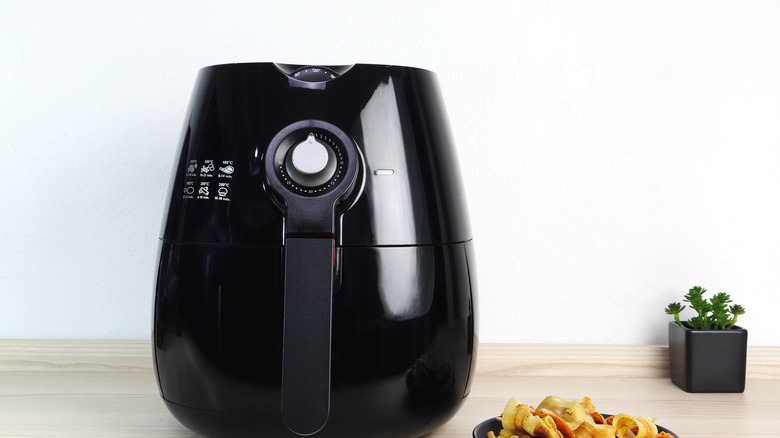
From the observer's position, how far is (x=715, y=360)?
2.51 feet

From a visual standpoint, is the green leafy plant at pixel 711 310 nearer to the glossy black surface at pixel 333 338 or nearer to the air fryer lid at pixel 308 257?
the glossy black surface at pixel 333 338

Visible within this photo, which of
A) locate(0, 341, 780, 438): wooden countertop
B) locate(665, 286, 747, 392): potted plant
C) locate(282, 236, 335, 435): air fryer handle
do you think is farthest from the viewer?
locate(665, 286, 747, 392): potted plant

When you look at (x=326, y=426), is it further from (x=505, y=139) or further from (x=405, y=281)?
Result: (x=505, y=139)

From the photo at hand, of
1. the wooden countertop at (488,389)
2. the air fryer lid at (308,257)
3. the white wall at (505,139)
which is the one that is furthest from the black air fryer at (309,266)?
the white wall at (505,139)

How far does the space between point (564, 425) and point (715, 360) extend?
A: 1.05 feet

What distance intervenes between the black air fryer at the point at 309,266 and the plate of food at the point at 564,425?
0.15ft

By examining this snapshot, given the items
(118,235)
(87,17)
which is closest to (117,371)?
(118,235)

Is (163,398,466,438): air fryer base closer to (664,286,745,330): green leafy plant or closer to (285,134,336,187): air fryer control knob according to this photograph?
(285,134,336,187): air fryer control knob

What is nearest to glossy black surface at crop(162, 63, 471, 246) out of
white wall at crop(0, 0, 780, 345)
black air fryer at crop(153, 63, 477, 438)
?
black air fryer at crop(153, 63, 477, 438)

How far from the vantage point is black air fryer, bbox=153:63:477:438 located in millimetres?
523

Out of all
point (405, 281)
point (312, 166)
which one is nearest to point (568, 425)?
point (405, 281)

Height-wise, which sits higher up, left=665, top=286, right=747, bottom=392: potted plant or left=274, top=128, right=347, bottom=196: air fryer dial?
left=274, top=128, right=347, bottom=196: air fryer dial

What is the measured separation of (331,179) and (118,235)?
0.42m

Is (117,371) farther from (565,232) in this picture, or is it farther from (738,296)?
(738,296)
